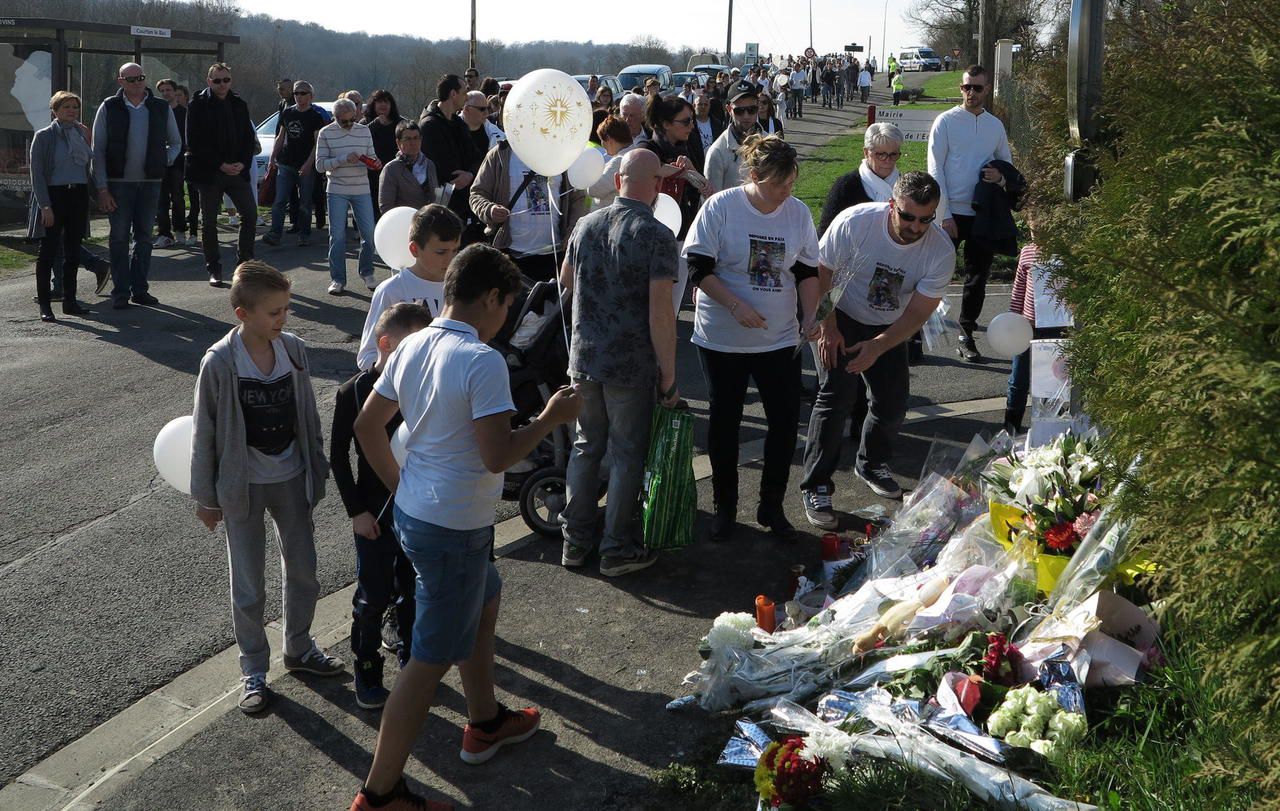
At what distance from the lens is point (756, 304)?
5.82 m

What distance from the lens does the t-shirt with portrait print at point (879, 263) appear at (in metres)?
6.18

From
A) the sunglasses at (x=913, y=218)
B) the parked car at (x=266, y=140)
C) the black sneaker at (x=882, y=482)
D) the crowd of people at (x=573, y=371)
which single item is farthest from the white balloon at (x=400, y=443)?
the parked car at (x=266, y=140)

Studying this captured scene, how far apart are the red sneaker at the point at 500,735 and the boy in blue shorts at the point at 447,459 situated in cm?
33

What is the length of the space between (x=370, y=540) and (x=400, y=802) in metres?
1.11

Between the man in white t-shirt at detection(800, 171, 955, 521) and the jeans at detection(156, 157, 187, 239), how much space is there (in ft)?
35.6

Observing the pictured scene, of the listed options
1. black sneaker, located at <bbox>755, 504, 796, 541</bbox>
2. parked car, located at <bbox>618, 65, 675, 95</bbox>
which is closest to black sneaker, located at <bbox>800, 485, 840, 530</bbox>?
black sneaker, located at <bbox>755, 504, 796, 541</bbox>

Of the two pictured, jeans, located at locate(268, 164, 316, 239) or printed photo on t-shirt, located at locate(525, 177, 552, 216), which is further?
jeans, located at locate(268, 164, 316, 239)

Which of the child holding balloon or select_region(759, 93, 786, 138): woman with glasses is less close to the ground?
select_region(759, 93, 786, 138): woman with glasses

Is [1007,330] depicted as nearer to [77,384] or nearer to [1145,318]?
[1145,318]

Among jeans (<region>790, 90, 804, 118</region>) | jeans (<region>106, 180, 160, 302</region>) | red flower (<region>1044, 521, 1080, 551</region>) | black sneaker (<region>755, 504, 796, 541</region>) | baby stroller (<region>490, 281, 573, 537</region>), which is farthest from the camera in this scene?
jeans (<region>790, 90, 804, 118</region>)

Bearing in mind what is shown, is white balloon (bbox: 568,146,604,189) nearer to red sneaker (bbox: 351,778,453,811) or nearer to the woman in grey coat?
red sneaker (bbox: 351,778,453,811)

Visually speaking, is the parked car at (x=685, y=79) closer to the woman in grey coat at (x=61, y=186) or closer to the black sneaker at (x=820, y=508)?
the woman in grey coat at (x=61, y=186)

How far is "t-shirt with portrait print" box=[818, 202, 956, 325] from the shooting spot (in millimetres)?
6180

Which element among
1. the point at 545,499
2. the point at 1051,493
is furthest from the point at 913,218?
the point at 545,499
